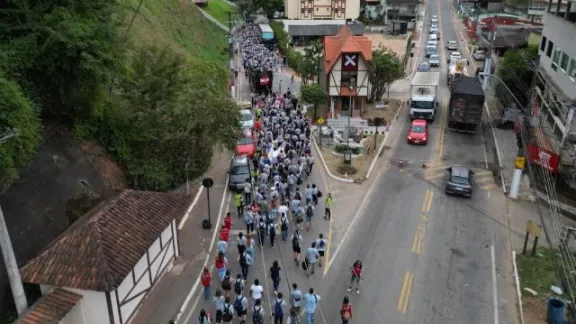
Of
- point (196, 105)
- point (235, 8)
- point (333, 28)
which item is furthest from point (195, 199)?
point (235, 8)

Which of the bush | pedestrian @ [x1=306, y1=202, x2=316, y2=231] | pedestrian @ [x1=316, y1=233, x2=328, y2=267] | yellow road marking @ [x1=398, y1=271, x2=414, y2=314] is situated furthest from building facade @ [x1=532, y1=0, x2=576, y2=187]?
pedestrian @ [x1=316, y1=233, x2=328, y2=267]

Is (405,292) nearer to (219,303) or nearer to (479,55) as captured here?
(219,303)

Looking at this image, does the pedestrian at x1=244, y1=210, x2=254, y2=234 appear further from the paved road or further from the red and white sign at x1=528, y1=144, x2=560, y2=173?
the red and white sign at x1=528, y1=144, x2=560, y2=173

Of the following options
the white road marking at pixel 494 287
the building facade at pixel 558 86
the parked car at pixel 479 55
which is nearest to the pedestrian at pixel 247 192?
the white road marking at pixel 494 287

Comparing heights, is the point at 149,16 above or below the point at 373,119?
above

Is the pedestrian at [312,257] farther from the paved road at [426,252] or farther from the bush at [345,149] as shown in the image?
the bush at [345,149]

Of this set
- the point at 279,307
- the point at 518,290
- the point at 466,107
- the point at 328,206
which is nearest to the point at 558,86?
the point at 466,107

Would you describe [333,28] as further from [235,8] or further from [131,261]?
[131,261]
